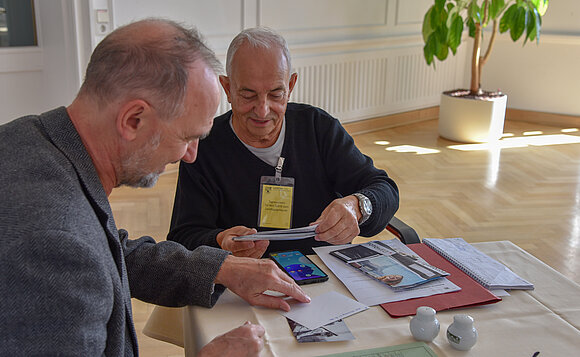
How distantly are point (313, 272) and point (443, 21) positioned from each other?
17.6 ft

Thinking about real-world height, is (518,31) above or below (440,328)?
above

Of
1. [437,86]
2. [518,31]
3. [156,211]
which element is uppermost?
[518,31]

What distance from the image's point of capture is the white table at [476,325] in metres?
1.40

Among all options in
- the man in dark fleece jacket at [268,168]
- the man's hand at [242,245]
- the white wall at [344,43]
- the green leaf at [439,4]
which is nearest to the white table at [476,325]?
the man's hand at [242,245]

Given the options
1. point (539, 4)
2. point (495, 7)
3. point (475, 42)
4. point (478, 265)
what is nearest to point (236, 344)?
point (478, 265)

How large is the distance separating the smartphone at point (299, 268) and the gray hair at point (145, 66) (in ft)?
2.29

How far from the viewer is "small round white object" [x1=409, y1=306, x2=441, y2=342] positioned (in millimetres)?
1409

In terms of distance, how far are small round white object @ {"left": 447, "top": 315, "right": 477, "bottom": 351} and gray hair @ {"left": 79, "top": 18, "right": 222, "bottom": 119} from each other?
783mm

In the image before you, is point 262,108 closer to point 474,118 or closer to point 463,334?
point 463,334

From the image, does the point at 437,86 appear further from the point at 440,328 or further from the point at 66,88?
the point at 440,328

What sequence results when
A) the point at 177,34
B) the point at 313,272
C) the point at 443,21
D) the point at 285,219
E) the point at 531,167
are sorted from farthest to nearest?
1. the point at 443,21
2. the point at 531,167
3. the point at 285,219
4. the point at 313,272
5. the point at 177,34

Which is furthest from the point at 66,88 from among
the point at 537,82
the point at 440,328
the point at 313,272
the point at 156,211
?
the point at 537,82

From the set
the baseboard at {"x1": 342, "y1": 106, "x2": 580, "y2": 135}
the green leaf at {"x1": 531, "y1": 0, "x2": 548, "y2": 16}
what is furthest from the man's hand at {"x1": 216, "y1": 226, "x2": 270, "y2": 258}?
the green leaf at {"x1": 531, "y1": 0, "x2": 548, "y2": 16}

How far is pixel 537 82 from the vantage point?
7.83 m
